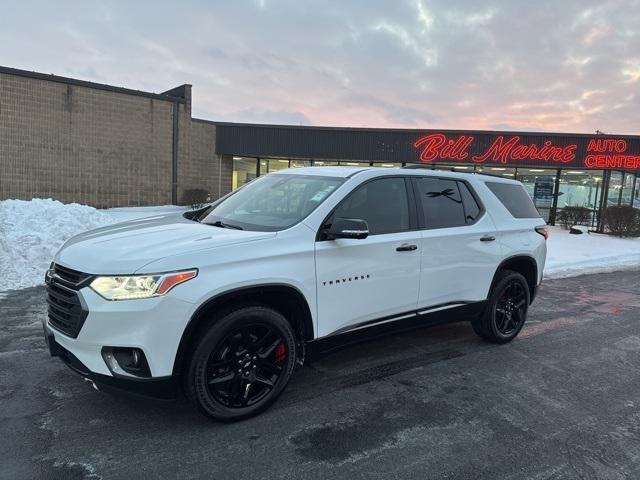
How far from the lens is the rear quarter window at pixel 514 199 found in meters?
5.44

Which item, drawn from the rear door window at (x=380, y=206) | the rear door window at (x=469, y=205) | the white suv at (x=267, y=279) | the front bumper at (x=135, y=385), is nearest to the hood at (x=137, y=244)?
the white suv at (x=267, y=279)

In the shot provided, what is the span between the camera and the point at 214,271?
3166 mm

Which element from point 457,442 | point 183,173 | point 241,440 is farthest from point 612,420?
point 183,173

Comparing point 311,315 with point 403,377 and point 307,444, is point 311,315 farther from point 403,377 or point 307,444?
point 403,377

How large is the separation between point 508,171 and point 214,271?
2068 centimetres

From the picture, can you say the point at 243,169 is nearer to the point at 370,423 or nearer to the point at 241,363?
the point at 241,363

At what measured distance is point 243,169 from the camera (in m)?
23.5

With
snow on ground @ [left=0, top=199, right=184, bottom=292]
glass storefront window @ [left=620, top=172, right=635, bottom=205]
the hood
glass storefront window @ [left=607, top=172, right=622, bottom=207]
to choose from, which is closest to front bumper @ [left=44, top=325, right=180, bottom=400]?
the hood

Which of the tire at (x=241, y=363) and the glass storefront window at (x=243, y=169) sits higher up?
the glass storefront window at (x=243, y=169)

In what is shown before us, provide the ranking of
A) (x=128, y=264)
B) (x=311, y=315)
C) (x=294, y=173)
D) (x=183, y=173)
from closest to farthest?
(x=128, y=264), (x=311, y=315), (x=294, y=173), (x=183, y=173)

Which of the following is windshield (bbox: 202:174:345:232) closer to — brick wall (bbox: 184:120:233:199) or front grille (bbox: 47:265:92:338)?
front grille (bbox: 47:265:92:338)

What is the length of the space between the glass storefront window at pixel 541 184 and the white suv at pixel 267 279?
17815 mm

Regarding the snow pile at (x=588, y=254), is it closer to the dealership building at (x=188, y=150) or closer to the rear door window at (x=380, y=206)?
the dealership building at (x=188, y=150)

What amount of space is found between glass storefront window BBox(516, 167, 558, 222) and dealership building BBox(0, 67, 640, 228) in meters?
0.04
